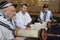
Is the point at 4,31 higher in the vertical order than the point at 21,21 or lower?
higher

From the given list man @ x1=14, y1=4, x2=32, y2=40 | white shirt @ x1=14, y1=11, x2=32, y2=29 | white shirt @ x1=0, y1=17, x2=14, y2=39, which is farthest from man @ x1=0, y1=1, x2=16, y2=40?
white shirt @ x1=14, y1=11, x2=32, y2=29

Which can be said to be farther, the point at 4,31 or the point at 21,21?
the point at 21,21

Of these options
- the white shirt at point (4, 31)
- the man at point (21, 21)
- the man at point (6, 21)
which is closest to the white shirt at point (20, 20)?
the man at point (21, 21)

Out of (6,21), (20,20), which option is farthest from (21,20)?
(6,21)

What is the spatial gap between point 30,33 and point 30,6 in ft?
17.7

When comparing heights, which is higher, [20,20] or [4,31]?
[4,31]

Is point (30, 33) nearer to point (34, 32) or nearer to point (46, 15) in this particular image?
point (34, 32)

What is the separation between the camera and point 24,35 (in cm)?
223

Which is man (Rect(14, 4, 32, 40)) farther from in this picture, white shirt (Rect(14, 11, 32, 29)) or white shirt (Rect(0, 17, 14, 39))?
white shirt (Rect(0, 17, 14, 39))

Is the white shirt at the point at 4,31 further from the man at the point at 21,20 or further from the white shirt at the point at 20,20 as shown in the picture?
the white shirt at the point at 20,20

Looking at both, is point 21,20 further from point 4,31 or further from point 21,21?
point 4,31

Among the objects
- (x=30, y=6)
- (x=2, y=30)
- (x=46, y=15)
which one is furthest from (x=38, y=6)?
(x=2, y=30)

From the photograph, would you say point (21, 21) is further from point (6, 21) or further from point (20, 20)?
point (6, 21)

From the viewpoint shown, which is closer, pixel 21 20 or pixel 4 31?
pixel 4 31
